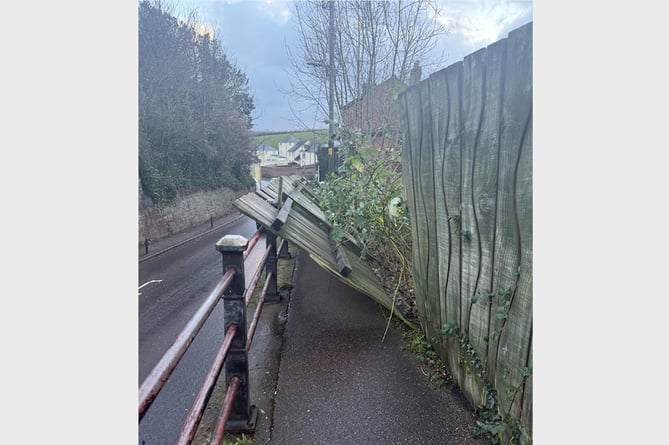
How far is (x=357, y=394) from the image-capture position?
170 cm

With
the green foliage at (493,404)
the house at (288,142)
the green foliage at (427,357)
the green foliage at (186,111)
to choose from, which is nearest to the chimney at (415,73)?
the house at (288,142)

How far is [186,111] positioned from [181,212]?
11.0 ft

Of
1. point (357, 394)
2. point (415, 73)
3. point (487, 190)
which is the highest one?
point (415, 73)

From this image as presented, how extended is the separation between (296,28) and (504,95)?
3724 mm

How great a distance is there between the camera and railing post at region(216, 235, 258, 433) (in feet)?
4.68

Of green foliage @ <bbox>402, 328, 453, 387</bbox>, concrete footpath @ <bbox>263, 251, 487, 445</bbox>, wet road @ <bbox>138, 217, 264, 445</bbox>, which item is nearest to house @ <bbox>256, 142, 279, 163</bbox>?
wet road @ <bbox>138, 217, 264, 445</bbox>

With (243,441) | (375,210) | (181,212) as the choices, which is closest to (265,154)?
(181,212)

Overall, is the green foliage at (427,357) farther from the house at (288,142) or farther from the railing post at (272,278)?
the house at (288,142)

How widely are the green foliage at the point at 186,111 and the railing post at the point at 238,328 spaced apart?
0.93 meters

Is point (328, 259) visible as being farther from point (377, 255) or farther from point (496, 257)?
point (496, 257)

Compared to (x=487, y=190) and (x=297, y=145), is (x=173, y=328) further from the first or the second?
(x=297, y=145)

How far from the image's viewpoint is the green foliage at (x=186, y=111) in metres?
4.14

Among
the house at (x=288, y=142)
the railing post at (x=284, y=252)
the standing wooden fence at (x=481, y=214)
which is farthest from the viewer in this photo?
the house at (x=288, y=142)
